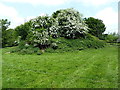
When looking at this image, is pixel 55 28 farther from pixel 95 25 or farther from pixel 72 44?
pixel 95 25

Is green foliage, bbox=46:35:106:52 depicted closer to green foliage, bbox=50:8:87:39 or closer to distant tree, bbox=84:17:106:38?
green foliage, bbox=50:8:87:39

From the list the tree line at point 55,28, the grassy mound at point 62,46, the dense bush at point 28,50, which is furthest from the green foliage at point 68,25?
the dense bush at point 28,50

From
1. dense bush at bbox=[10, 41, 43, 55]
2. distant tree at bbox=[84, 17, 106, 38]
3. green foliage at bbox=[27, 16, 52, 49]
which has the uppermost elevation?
distant tree at bbox=[84, 17, 106, 38]

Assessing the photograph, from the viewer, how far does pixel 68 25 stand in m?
17.9

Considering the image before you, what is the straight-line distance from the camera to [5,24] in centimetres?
2458

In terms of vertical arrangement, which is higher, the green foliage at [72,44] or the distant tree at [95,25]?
the distant tree at [95,25]

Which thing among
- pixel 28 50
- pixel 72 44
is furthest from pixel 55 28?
pixel 28 50

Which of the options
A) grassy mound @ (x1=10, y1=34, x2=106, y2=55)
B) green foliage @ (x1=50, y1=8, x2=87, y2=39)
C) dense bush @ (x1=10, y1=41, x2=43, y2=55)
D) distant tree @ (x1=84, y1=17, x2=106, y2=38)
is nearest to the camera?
dense bush @ (x1=10, y1=41, x2=43, y2=55)

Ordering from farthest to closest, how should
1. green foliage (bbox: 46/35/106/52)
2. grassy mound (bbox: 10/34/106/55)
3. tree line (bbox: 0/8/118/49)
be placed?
tree line (bbox: 0/8/118/49)
green foliage (bbox: 46/35/106/52)
grassy mound (bbox: 10/34/106/55)

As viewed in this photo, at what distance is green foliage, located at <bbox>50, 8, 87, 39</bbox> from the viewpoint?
58.8 ft

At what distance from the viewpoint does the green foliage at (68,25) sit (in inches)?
706

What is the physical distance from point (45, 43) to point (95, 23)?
1756 centimetres

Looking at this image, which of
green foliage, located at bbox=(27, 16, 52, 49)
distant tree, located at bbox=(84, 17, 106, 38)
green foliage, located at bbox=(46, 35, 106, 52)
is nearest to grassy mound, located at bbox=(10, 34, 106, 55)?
green foliage, located at bbox=(46, 35, 106, 52)

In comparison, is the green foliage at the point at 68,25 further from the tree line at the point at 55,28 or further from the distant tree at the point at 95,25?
the distant tree at the point at 95,25
